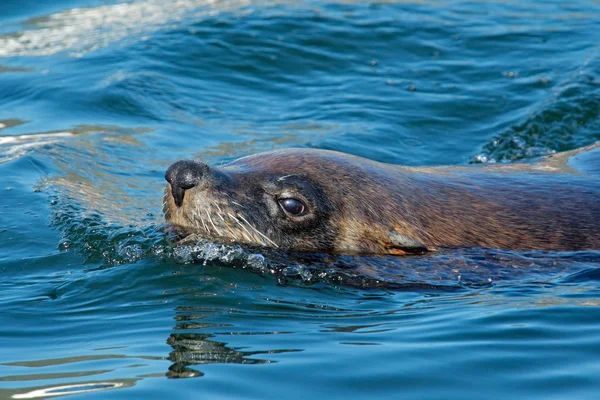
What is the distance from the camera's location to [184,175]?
6312mm

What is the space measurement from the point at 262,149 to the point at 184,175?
4450mm

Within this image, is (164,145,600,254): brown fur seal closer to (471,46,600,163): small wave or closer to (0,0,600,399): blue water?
(0,0,600,399): blue water

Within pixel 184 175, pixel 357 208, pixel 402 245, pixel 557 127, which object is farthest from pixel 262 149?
pixel 184 175

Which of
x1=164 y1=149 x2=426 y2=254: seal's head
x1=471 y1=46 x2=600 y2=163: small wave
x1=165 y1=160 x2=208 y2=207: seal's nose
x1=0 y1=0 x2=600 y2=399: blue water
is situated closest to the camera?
x1=0 y1=0 x2=600 y2=399: blue water

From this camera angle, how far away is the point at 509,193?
7.16m

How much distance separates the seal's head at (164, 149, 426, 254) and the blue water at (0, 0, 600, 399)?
0.17 meters

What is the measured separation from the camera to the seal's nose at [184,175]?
6312 mm

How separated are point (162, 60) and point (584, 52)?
18.4 ft

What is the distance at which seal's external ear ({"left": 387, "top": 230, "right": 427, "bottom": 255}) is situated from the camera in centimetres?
670

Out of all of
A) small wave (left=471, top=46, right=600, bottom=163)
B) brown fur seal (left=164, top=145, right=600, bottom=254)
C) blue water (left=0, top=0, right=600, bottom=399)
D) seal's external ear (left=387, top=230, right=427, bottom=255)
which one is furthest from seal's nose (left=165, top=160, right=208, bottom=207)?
small wave (left=471, top=46, right=600, bottom=163)

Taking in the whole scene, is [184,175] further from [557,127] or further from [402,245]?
[557,127]

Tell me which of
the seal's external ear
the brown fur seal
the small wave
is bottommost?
the seal's external ear

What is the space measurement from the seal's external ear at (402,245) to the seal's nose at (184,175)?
133 centimetres

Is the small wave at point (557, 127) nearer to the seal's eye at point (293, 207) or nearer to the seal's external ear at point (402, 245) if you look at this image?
the seal's external ear at point (402, 245)
